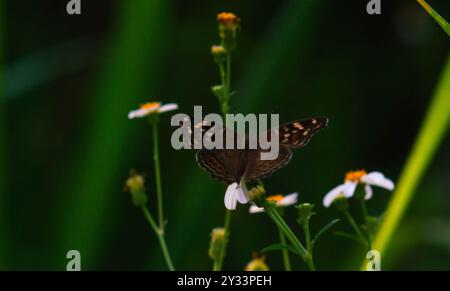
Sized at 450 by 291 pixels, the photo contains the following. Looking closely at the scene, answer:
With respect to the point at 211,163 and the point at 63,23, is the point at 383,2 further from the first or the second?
the point at 211,163

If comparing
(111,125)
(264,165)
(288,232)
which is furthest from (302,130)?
(111,125)

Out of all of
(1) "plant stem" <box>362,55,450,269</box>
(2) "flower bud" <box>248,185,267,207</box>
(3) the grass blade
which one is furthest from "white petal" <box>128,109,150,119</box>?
(3) the grass blade

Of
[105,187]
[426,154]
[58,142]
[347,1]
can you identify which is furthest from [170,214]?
[426,154]

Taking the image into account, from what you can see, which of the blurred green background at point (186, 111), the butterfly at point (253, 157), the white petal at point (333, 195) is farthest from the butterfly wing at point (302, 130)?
the blurred green background at point (186, 111)

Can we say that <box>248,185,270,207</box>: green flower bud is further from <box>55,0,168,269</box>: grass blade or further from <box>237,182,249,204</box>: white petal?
<box>55,0,168,269</box>: grass blade

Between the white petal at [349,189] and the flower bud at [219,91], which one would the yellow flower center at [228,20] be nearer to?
the flower bud at [219,91]
